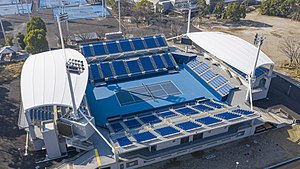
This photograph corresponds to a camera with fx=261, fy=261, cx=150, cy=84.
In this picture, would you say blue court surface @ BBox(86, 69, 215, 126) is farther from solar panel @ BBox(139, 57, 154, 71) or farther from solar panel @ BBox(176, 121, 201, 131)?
solar panel @ BBox(176, 121, 201, 131)

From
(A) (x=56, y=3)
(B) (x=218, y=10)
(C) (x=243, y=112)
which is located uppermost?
(A) (x=56, y=3)

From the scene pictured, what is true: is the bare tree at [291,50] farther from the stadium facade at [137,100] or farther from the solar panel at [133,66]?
the solar panel at [133,66]

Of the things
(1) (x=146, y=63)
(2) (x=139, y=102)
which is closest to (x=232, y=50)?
(1) (x=146, y=63)

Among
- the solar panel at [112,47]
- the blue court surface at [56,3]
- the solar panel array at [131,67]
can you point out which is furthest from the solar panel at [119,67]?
the blue court surface at [56,3]

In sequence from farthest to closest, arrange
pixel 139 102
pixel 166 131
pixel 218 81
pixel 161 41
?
pixel 161 41 < pixel 218 81 < pixel 139 102 < pixel 166 131

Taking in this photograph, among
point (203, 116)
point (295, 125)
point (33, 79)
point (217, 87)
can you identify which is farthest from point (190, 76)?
point (33, 79)

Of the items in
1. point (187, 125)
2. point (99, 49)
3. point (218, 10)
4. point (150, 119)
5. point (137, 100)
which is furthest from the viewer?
point (218, 10)

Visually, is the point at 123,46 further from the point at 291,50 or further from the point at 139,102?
the point at 291,50
